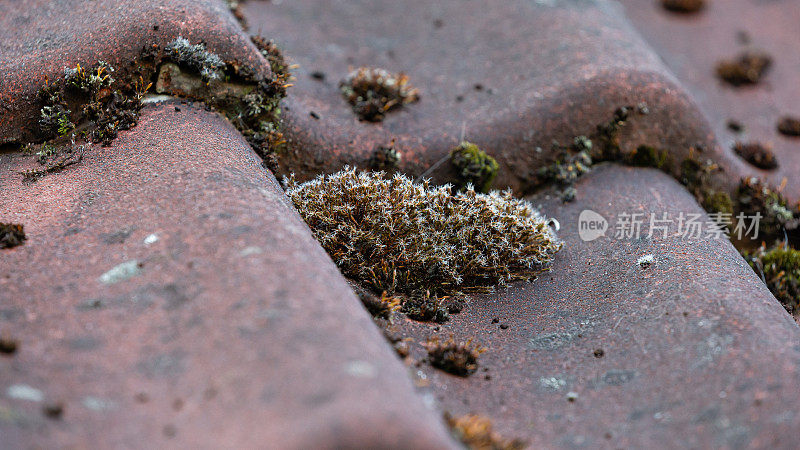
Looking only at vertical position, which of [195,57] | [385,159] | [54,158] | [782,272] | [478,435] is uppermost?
[195,57]

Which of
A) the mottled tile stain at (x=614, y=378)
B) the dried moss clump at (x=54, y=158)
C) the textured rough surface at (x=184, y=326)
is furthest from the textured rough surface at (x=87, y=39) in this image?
the mottled tile stain at (x=614, y=378)

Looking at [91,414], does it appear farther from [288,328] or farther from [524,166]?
[524,166]

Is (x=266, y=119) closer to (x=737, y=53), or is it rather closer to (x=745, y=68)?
(x=745, y=68)

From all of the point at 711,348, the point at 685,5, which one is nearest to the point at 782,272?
the point at 711,348

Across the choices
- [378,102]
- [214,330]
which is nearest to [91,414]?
[214,330]

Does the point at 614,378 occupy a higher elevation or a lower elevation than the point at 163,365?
lower

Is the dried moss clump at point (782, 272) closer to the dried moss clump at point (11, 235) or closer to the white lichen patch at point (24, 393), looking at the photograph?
the white lichen patch at point (24, 393)
